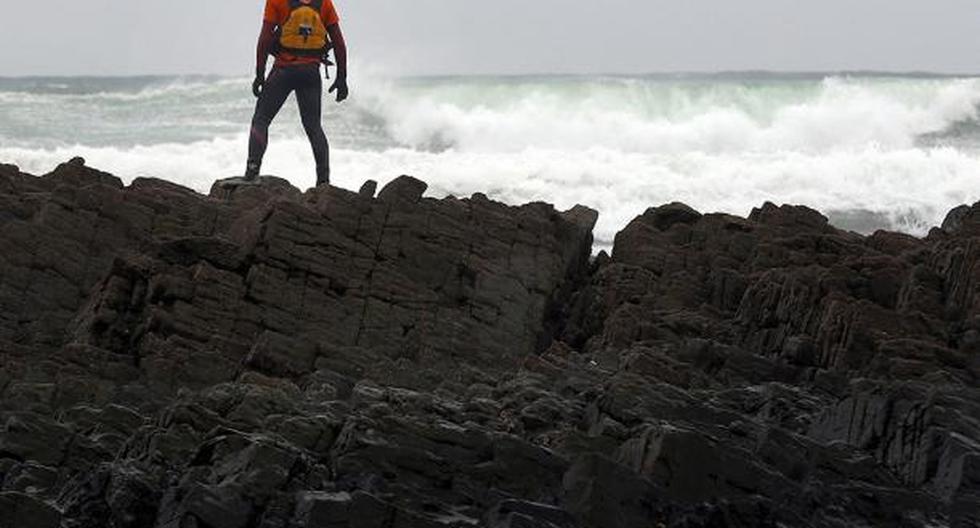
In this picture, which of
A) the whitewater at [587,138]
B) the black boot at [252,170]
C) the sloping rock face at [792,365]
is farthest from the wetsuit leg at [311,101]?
the whitewater at [587,138]

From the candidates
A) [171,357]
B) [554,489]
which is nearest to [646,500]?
[554,489]

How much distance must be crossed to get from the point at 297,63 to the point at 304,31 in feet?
1.18

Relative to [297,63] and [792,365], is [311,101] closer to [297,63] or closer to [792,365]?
[297,63]

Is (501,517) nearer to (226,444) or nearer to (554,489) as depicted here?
(554,489)

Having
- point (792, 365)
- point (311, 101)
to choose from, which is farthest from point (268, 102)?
point (792, 365)

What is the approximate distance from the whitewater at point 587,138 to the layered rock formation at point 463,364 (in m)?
15.2

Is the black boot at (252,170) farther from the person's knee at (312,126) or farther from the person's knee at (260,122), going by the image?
the person's knee at (312,126)

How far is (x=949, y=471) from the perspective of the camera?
33.1 ft

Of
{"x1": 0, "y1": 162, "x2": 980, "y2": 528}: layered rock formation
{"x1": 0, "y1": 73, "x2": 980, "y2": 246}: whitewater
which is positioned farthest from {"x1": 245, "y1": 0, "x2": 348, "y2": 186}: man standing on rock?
{"x1": 0, "y1": 73, "x2": 980, "y2": 246}: whitewater

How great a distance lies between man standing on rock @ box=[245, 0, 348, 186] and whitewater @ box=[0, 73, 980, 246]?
480 inches

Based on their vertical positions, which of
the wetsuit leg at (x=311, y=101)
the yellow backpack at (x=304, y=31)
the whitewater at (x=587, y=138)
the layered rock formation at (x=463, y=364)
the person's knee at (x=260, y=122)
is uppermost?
the whitewater at (x=587, y=138)

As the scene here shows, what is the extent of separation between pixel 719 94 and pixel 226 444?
46.1 meters

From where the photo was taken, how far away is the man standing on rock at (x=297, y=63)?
57.7 ft

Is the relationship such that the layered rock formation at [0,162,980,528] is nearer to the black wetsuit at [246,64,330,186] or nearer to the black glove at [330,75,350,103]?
the black wetsuit at [246,64,330,186]
